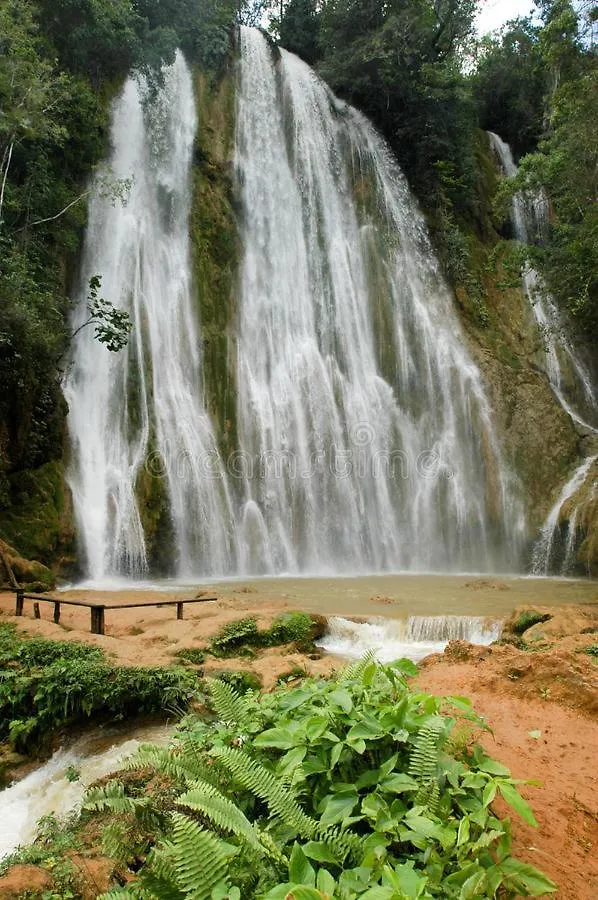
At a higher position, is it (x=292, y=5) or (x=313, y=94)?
(x=292, y=5)

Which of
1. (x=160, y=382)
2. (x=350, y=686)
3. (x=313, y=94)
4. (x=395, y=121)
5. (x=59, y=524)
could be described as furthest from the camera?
(x=395, y=121)

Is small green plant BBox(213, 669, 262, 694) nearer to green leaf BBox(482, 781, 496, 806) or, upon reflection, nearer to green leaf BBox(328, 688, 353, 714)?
green leaf BBox(328, 688, 353, 714)

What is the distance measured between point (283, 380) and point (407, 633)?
12.3m

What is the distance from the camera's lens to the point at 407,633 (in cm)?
883

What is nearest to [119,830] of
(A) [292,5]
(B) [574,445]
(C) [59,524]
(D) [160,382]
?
(C) [59,524]

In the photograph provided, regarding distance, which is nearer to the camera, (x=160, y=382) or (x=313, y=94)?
(x=160, y=382)

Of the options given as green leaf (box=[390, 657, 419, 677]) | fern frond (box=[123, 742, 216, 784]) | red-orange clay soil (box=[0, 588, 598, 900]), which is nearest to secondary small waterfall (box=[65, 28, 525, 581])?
red-orange clay soil (box=[0, 588, 598, 900])

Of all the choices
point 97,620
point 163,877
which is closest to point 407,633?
point 97,620

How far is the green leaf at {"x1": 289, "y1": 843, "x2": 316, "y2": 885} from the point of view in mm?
2012

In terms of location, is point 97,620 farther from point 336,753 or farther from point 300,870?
point 300,870

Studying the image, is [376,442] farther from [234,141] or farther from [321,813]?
[321,813]

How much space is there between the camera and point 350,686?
3.23 metres

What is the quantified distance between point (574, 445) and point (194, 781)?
1948 centimetres

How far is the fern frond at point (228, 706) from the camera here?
3291mm
